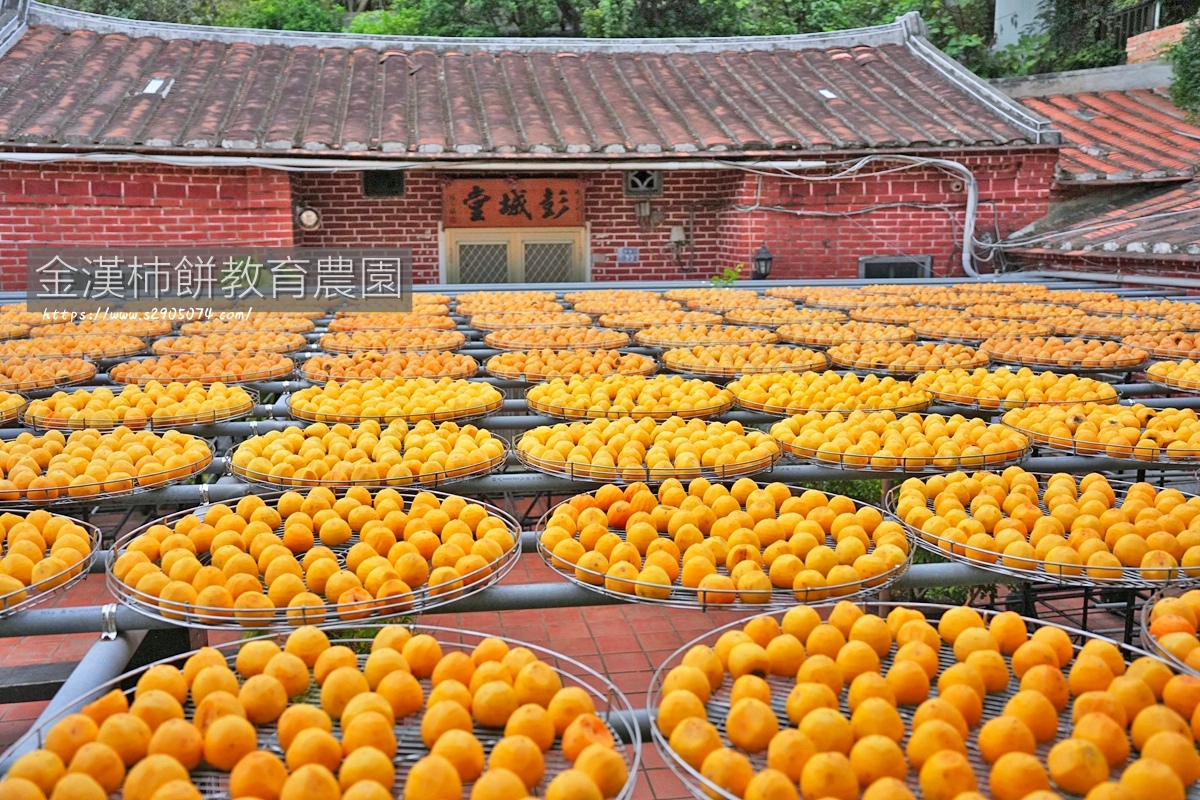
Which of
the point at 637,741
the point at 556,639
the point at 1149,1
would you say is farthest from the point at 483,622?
the point at 1149,1

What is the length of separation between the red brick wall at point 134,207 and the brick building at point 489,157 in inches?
0.7

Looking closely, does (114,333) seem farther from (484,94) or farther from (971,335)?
(484,94)

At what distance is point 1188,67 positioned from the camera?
30.4ft

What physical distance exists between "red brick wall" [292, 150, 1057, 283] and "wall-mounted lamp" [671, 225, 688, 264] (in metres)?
0.38

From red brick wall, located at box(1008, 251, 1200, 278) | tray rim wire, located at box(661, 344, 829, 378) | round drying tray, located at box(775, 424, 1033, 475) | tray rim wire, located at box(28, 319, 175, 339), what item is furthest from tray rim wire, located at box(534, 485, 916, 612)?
red brick wall, located at box(1008, 251, 1200, 278)

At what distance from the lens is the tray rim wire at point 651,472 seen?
307cm

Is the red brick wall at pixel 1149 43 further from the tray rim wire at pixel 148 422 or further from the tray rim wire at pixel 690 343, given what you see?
the tray rim wire at pixel 148 422

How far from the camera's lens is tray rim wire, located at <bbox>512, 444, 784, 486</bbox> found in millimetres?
3068

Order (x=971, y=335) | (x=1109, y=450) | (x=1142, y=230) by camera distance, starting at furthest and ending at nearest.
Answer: (x=1142, y=230) → (x=971, y=335) → (x=1109, y=450)

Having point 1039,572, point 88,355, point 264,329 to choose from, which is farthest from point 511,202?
point 1039,572

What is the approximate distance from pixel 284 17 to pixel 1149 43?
1516 centimetres

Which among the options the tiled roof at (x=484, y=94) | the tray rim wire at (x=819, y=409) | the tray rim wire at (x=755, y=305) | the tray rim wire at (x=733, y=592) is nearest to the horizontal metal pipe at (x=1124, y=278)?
the tiled roof at (x=484, y=94)

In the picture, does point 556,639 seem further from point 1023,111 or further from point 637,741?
point 1023,111

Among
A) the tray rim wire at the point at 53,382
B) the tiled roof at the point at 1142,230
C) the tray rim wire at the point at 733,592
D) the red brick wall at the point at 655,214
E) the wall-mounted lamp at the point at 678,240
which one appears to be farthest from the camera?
the wall-mounted lamp at the point at 678,240
